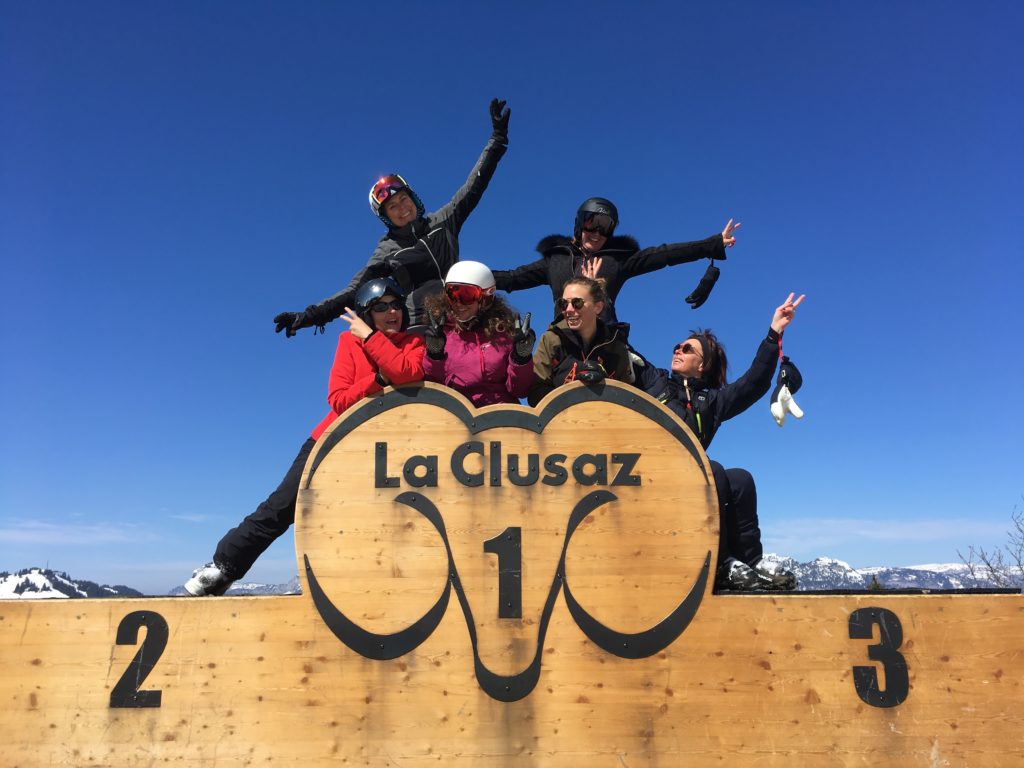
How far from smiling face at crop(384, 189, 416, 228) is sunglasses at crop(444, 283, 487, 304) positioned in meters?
1.59

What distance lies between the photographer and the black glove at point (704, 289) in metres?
5.96

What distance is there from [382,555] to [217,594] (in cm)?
135

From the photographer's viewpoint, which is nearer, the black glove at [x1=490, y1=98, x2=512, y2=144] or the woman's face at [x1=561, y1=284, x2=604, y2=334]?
the woman's face at [x1=561, y1=284, x2=604, y2=334]

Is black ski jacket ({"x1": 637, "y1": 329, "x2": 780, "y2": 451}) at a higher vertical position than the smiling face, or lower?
lower

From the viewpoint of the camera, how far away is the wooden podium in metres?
4.17

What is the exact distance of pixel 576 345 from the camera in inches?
197

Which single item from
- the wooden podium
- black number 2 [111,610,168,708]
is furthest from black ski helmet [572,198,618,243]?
black number 2 [111,610,168,708]

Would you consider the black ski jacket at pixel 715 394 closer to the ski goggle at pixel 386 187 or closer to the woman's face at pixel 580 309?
the woman's face at pixel 580 309

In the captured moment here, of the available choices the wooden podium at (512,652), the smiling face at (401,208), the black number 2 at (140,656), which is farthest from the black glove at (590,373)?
the black number 2 at (140,656)

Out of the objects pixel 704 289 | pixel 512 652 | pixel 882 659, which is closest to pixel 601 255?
pixel 704 289

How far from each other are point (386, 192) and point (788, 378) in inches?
149

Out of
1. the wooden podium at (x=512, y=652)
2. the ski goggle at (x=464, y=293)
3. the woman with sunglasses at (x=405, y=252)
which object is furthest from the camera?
the woman with sunglasses at (x=405, y=252)

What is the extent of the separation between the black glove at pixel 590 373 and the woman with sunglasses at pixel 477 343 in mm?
392

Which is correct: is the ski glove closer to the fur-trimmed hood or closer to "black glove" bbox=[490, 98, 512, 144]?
the fur-trimmed hood
